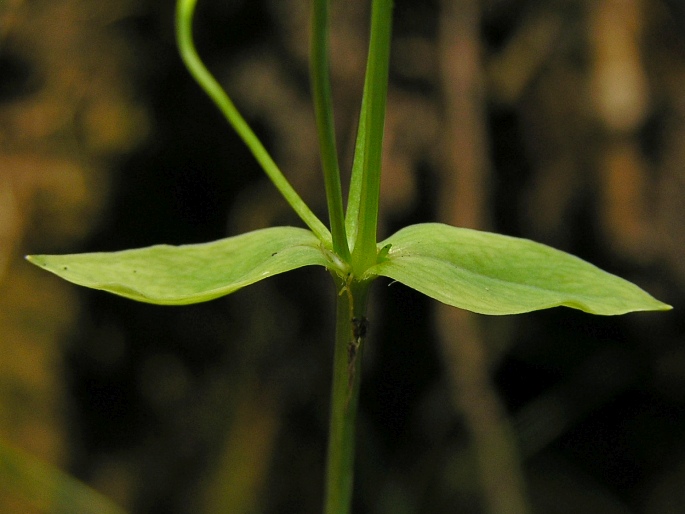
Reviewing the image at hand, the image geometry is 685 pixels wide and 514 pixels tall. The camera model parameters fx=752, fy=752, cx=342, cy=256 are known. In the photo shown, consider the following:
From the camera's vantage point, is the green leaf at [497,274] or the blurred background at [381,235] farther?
the blurred background at [381,235]

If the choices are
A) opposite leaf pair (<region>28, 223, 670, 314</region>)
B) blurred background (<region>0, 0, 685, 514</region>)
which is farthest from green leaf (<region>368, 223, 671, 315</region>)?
blurred background (<region>0, 0, 685, 514</region>)

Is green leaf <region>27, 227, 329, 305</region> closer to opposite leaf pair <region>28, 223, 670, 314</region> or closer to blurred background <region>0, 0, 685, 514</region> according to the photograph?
opposite leaf pair <region>28, 223, 670, 314</region>

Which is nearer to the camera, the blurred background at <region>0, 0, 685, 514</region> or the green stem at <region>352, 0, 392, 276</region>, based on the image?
the green stem at <region>352, 0, 392, 276</region>

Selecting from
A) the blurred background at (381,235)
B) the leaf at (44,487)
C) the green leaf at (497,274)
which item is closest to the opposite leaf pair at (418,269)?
the green leaf at (497,274)

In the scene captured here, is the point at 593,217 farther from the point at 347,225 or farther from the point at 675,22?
the point at 347,225

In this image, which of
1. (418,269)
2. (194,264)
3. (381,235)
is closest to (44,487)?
(381,235)

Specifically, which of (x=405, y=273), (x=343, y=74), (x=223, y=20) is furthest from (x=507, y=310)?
(x=223, y=20)

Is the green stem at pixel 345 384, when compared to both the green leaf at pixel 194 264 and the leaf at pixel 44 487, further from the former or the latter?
the leaf at pixel 44 487
